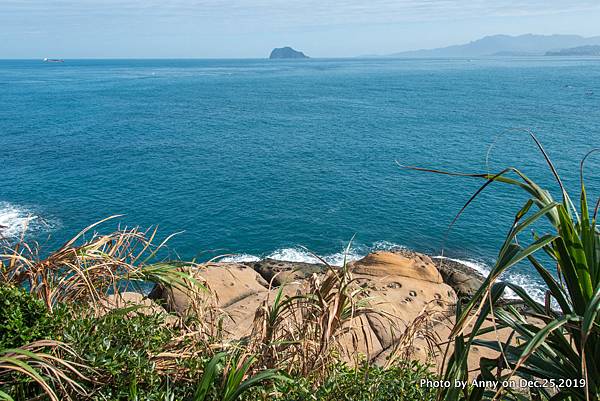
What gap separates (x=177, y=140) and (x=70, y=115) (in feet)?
91.7

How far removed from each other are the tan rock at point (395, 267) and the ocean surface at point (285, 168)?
14.5 ft

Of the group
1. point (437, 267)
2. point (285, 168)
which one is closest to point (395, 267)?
point (437, 267)

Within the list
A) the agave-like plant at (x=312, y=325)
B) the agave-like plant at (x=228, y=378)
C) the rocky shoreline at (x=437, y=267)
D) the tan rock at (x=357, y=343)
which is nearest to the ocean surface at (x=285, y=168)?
the rocky shoreline at (x=437, y=267)

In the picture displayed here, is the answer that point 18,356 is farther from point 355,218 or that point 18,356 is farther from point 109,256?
point 355,218

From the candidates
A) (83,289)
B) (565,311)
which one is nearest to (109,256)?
(83,289)

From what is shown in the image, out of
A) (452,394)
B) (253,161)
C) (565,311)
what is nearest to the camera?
(452,394)

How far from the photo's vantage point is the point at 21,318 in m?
5.14

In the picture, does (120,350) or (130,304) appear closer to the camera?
(120,350)

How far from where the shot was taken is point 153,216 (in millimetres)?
35938

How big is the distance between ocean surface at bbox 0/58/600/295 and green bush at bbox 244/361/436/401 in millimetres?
8390

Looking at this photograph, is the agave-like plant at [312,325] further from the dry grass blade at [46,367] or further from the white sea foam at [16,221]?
the white sea foam at [16,221]

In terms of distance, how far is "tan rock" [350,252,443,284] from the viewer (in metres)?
26.2

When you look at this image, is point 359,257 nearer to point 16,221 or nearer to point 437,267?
point 437,267

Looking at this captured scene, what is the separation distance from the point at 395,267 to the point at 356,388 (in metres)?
21.4
